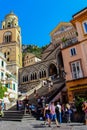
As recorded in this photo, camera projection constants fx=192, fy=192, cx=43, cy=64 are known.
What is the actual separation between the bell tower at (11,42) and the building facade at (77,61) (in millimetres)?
42420

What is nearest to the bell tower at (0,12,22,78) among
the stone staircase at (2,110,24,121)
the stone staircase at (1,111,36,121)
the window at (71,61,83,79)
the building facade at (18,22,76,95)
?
the building facade at (18,22,76,95)

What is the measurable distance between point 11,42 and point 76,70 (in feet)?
170

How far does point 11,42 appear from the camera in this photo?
227ft

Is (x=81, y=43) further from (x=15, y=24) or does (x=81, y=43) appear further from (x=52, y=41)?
(x=15, y=24)

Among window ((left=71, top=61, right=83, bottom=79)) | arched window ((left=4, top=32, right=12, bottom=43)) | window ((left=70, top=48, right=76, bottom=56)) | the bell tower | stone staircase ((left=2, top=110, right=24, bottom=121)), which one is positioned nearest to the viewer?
stone staircase ((left=2, top=110, right=24, bottom=121))

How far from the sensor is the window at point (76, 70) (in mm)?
20208

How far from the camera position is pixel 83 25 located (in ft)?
70.0

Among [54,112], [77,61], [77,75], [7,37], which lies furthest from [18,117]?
[7,37]

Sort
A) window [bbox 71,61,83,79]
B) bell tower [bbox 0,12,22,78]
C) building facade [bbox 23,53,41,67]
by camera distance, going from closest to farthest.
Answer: window [bbox 71,61,83,79]
bell tower [bbox 0,12,22,78]
building facade [bbox 23,53,41,67]

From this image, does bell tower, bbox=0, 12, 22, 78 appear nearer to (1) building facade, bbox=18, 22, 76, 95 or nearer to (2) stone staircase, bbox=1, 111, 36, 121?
(1) building facade, bbox=18, 22, 76, 95

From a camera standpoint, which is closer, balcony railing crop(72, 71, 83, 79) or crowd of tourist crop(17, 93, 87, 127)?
crowd of tourist crop(17, 93, 87, 127)

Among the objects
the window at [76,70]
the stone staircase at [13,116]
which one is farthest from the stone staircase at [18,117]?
the window at [76,70]

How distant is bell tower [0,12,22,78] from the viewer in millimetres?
65812

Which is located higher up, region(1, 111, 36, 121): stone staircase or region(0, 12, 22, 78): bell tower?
region(0, 12, 22, 78): bell tower
